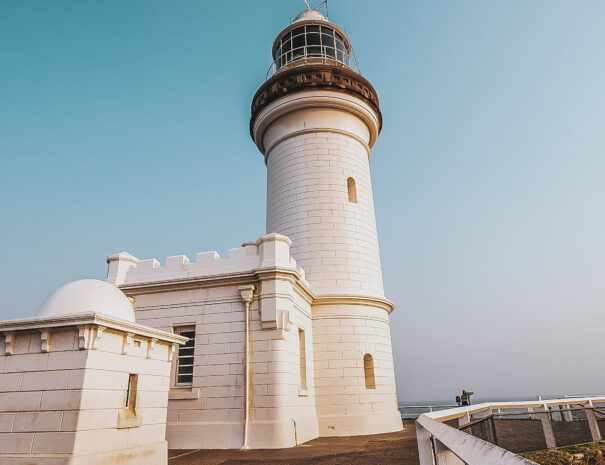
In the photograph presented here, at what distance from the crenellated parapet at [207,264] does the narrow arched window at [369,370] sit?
3.89 meters

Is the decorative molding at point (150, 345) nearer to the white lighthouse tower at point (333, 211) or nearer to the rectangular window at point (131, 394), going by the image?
the rectangular window at point (131, 394)

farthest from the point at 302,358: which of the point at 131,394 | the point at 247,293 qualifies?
the point at 131,394

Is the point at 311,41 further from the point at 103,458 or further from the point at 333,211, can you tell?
the point at 103,458

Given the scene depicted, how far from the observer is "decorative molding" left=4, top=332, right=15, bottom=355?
6840mm

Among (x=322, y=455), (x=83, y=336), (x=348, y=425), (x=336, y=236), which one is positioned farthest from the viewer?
(x=336, y=236)

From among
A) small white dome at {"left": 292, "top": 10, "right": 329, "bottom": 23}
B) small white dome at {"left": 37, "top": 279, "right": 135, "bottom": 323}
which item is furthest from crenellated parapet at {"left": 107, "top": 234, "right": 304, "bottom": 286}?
small white dome at {"left": 292, "top": 10, "right": 329, "bottom": 23}

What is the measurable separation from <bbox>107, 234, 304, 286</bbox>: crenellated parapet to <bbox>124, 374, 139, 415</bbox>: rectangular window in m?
4.54

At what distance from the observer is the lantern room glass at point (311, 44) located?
1853 centimetres

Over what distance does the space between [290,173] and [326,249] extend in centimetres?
343

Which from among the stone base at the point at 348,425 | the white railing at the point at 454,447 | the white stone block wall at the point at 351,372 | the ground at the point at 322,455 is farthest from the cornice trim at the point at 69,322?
the stone base at the point at 348,425

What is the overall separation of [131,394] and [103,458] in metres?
1.10

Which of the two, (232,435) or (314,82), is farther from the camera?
(314,82)

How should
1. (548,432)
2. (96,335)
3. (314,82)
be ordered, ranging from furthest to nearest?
(314,82) < (548,432) < (96,335)

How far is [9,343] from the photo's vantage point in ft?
22.5
